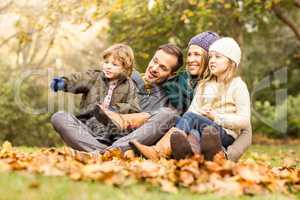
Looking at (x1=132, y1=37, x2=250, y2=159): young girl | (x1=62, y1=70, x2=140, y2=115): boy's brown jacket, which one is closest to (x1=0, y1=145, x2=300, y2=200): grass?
(x1=132, y1=37, x2=250, y2=159): young girl

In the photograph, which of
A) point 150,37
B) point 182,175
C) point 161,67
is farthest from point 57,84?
point 150,37

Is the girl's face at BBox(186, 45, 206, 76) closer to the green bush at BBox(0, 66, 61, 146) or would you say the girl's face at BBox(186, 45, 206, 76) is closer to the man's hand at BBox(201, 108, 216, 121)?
the man's hand at BBox(201, 108, 216, 121)

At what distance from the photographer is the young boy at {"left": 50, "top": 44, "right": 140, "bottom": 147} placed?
5141 mm

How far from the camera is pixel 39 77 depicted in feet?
38.2

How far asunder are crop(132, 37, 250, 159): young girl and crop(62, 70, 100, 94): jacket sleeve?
1.08 meters

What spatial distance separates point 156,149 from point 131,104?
0.76 metres

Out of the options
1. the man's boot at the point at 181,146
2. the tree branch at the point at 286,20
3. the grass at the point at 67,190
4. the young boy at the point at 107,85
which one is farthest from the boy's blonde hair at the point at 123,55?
the tree branch at the point at 286,20

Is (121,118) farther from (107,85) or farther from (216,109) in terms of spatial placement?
(216,109)

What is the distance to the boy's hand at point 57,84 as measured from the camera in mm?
5035

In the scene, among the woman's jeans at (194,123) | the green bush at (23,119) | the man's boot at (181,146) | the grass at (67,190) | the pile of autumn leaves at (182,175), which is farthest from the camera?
the green bush at (23,119)

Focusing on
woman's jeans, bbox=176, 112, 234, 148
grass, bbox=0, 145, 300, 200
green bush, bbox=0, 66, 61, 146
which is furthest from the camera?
green bush, bbox=0, 66, 61, 146

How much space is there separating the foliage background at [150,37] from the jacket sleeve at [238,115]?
460cm

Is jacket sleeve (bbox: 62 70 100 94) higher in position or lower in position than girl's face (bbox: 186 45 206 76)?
lower

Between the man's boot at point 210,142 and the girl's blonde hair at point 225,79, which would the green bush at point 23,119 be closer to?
the girl's blonde hair at point 225,79
